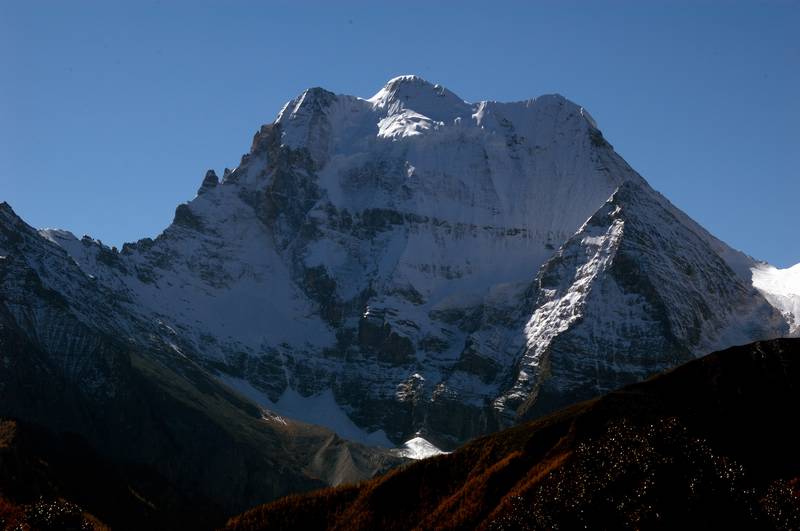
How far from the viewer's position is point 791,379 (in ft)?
400

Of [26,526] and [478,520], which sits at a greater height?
[478,520]

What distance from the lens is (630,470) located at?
108 meters

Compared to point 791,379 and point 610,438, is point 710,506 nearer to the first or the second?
point 610,438

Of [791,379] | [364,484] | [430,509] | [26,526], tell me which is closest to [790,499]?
[791,379]

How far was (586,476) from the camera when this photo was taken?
110750 millimetres

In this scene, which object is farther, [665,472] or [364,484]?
[364,484]

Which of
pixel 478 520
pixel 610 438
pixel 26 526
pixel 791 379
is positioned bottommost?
pixel 26 526

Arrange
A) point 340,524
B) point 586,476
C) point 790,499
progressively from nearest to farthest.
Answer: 1. point 790,499
2. point 586,476
3. point 340,524

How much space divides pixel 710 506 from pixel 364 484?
1629 inches

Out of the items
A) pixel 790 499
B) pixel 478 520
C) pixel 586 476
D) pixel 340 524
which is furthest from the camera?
pixel 340 524

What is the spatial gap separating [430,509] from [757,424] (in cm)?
2755

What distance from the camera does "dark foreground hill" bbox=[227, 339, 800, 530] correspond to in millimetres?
102500

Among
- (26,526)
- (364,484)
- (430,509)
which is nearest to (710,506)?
(430,509)

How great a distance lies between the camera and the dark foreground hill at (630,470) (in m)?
102
